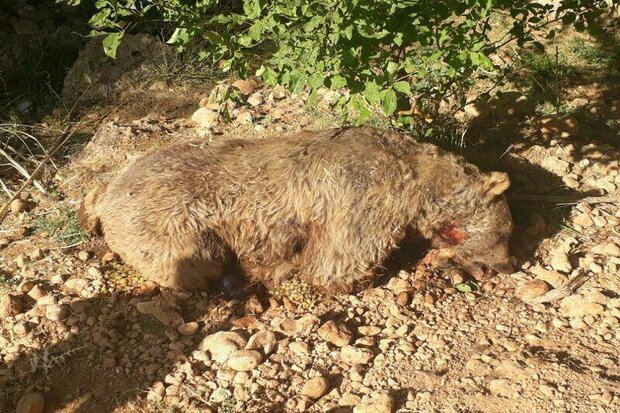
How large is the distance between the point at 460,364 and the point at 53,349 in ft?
8.27

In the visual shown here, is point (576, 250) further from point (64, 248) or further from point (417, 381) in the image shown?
point (64, 248)

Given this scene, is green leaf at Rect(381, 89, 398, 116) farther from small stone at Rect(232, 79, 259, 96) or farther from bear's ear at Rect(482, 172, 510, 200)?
small stone at Rect(232, 79, 259, 96)

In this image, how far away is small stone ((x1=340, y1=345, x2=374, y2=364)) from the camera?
14.5 ft

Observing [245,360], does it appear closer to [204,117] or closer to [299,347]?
[299,347]

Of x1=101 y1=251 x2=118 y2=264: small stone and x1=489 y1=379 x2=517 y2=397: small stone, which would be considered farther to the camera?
x1=101 y1=251 x2=118 y2=264: small stone

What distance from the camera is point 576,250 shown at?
5371mm

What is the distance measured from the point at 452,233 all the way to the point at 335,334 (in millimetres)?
1207

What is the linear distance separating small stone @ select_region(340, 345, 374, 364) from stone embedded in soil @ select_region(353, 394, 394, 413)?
37 centimetres

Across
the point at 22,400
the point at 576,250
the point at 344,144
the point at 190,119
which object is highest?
the point at 344,144

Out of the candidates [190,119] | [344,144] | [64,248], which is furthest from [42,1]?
[344,144]

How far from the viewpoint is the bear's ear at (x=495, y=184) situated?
16.5 feet

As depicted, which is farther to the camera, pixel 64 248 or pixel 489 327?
pixel 64 248

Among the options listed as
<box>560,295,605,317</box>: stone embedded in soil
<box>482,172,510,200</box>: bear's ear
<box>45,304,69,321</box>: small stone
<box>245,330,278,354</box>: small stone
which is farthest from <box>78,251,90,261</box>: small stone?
<box>560,295,605,317</box>: stone embedded in soil

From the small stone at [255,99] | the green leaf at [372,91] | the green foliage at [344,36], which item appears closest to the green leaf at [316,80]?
the green foliage at [344,36]
